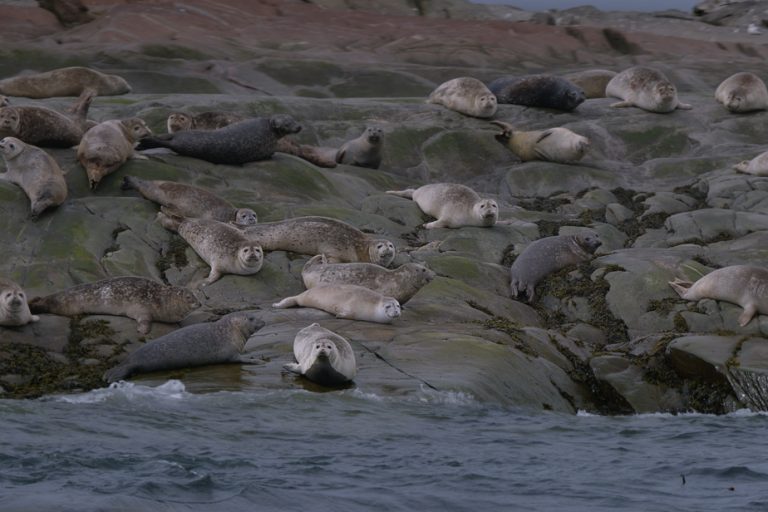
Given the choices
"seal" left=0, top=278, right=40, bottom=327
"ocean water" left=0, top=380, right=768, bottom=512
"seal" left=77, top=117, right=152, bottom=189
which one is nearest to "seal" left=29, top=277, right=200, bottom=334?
"seal" left=0, top=278, right=40, bottom=327

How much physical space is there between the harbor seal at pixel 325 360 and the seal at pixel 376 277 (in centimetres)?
256

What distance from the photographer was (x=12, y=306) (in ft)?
45.6

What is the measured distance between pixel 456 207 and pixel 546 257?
196cm

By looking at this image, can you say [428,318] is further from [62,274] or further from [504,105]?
[504,105]

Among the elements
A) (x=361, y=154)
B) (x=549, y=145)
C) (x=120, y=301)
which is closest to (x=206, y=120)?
(x=361, y=154)

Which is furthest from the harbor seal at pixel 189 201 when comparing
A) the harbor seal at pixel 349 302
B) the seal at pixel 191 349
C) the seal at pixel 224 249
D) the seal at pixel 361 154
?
the seal at pixel 361 154

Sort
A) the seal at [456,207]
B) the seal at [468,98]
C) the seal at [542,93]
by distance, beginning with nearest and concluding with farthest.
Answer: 1. the seal at [456,207]
2. the seal at [468,98]
3. the seal at [542,93]

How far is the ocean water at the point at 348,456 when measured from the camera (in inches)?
384

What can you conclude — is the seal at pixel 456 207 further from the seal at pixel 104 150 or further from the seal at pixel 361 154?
the seal at pixel 104 150

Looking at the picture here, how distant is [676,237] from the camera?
64.6 ft

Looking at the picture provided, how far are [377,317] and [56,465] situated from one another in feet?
18.1

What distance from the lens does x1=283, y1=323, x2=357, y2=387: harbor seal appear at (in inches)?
499

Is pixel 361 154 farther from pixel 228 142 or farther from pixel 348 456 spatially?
pixel 348 456

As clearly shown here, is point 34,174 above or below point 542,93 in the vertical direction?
above
